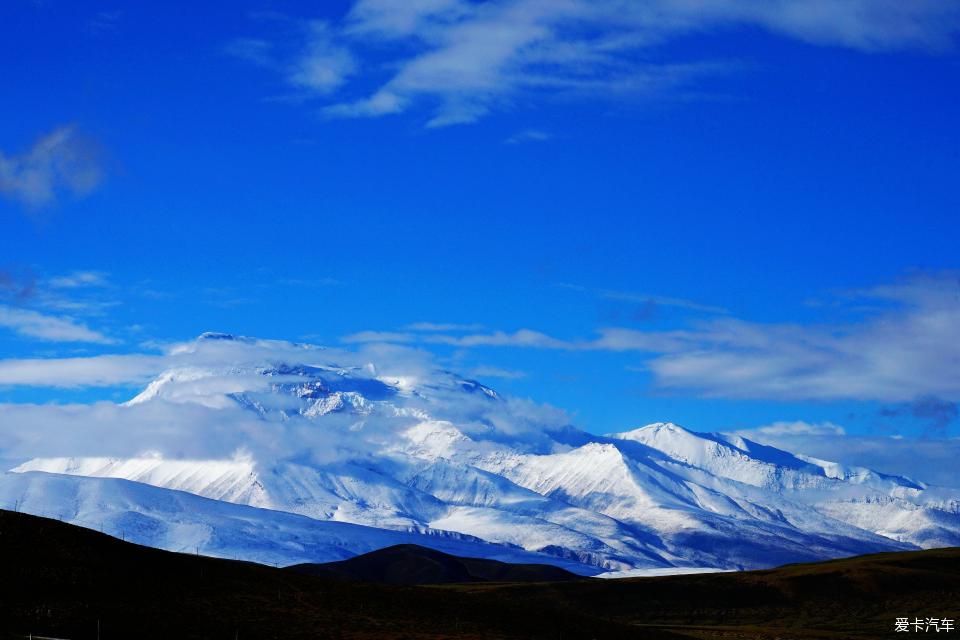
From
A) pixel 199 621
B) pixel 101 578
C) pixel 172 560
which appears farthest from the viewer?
pixel 172 560

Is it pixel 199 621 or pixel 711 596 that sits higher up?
pixel 711 596

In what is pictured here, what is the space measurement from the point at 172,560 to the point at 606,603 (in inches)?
3666

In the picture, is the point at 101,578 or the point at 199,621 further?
the point at 101,578

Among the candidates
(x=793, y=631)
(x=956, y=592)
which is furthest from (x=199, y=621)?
(x=956, y=592)

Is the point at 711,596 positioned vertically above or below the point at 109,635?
above

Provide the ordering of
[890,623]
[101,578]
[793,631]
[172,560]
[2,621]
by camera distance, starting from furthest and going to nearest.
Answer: [890,623]
[793,631]
[172,560]
[101,578]
[2,621]

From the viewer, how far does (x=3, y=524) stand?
11219 cm

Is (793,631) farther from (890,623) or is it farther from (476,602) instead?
(476,602)

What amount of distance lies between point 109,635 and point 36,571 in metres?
13.5

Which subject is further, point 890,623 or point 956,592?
point 956,592

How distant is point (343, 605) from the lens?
11288 centimetres

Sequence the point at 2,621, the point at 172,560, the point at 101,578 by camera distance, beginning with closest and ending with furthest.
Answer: the point at 2,621, the point at 101,578, the point at 172,560

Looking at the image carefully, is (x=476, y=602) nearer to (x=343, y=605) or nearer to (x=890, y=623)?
(x=343, y=605)

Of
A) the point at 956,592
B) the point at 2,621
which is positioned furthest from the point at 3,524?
the point at 956,592
